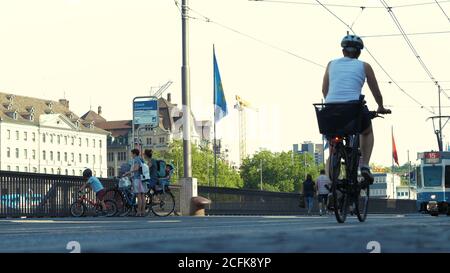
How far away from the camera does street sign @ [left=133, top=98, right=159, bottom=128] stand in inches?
1403

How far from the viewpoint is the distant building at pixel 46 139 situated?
539 feet

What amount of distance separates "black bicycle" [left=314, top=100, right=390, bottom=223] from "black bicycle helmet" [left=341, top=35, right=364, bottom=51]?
1.99 ft

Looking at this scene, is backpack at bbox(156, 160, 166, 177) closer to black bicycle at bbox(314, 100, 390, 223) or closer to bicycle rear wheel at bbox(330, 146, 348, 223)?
black bicycle at bbox(314, 100, 390, 223)

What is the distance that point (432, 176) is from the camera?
4603 cm

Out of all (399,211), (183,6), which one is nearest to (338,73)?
(183,6)

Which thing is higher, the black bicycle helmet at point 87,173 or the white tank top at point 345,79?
the white tank top at point 345,79

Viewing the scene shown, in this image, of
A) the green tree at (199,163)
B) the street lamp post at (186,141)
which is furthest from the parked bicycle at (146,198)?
the green tree at (199,163)

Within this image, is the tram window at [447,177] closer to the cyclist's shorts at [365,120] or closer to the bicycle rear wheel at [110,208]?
the bicycle rear wheel at [110,208]

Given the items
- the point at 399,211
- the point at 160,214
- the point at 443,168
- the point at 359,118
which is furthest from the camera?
the point at 399,211

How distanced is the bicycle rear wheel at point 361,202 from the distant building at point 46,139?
153218mm
